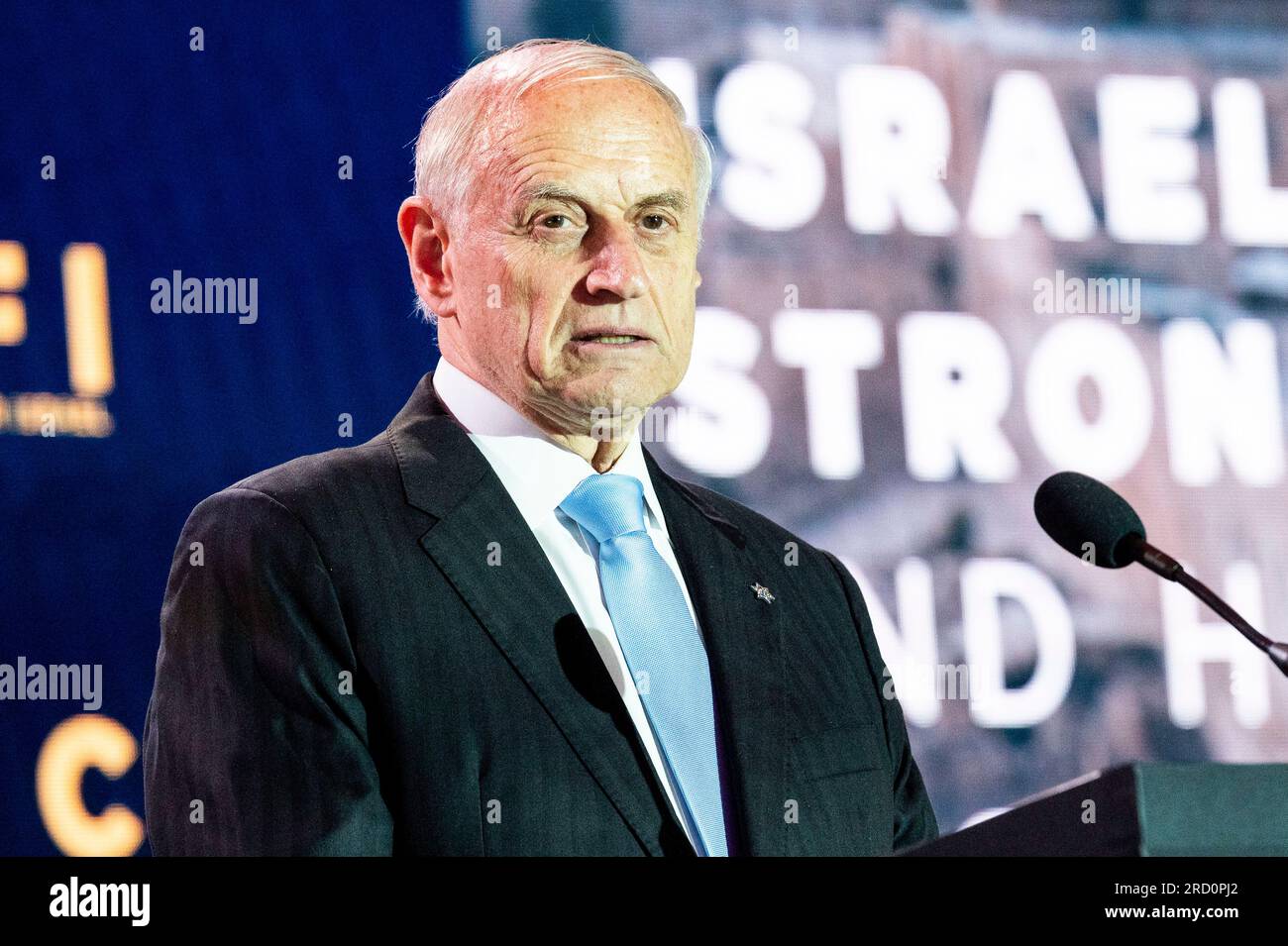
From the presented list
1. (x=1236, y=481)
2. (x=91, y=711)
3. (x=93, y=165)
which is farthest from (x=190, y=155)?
(x=1236, y=481)

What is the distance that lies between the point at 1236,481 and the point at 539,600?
7.35 ft

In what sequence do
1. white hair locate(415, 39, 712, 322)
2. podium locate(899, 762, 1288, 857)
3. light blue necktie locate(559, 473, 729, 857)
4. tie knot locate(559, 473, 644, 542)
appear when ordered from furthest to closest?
1. white hair locate(415, 39, 712, 322)
2. tie knot locate(559, 473, 644, 542)
3. light blue necktie locate(559, 473, 729, 857)
4. podium locate(899, 762, 1288, 857)

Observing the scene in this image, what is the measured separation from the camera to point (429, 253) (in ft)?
7.28

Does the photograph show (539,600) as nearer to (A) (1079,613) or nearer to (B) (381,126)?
(B) (381,126)

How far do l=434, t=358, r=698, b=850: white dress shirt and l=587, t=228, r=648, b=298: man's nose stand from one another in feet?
0.63

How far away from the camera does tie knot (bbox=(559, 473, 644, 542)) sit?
A: 6.52 feet

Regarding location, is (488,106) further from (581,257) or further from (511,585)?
(511,585)

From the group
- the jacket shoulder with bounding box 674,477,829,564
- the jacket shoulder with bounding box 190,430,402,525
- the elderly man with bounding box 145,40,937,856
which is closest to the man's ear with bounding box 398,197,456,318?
the elderly man with bounding box 145,40,937,856

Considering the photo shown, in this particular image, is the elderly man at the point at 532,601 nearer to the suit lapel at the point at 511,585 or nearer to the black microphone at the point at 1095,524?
the suit lapel at the point at 511,585

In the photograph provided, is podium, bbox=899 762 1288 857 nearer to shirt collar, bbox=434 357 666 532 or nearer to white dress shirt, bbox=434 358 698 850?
white dress shirt, bbox=434 358 698 850

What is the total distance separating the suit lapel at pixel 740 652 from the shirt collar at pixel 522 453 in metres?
0.05

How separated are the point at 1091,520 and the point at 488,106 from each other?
907 millimetres
